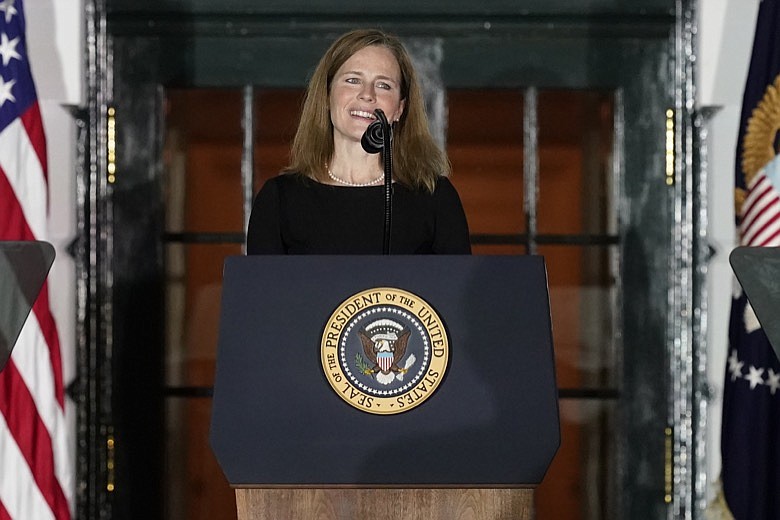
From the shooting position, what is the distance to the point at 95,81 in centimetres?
317

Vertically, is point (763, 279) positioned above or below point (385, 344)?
above

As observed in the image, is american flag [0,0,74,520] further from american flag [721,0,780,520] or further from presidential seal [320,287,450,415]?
american flag [721,0,780,520]

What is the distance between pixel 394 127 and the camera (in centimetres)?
220

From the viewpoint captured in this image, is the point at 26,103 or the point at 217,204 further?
the point at 217,204

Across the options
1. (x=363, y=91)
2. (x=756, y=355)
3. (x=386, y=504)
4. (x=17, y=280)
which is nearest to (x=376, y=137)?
(x=363, y=91)

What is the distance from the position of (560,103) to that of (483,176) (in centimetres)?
30

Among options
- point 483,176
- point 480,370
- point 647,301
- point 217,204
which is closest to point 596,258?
point 647,301

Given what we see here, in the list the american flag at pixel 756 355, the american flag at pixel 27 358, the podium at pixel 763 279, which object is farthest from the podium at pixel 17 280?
the american flag at pixel 756 355

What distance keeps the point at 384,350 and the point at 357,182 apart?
0.68m

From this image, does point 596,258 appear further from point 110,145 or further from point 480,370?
point 480,370

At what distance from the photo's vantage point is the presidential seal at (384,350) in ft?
4.92

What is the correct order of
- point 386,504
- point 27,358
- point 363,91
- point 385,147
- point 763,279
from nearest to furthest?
point 763,279, point 386,504, point 385,147, point 363,91, point 27,358

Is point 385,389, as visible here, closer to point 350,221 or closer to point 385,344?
point 385,344

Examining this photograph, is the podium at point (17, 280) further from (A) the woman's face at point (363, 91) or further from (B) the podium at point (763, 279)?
(A) the woman's face at point (363, 91)
